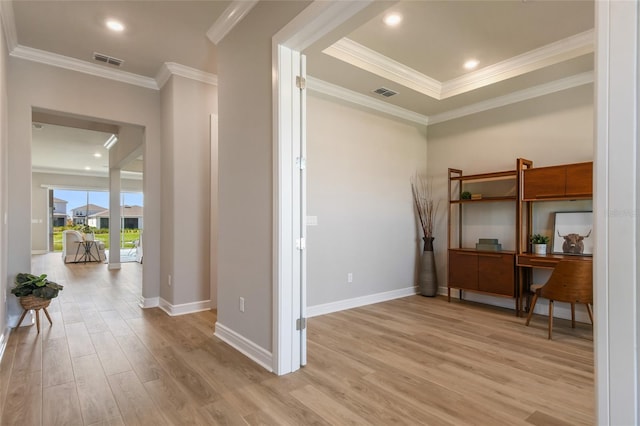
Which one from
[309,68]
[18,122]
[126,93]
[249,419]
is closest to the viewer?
[249,419]

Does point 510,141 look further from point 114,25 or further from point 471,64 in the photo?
point 114,25

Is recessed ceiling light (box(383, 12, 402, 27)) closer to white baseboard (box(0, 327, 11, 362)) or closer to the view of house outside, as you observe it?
white baseboard (box(0, 327, 11, 362))

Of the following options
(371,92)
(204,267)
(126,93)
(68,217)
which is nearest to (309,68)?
(371,92)

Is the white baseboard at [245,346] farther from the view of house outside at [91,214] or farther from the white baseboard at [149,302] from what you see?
the view of house outside at [91,214]

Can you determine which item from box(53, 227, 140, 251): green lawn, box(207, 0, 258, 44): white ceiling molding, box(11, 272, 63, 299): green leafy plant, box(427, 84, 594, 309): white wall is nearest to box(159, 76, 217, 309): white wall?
box(207, 0, 258, 44): white ceiling molding

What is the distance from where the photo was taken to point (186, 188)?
391cm

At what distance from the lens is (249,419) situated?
1807mm

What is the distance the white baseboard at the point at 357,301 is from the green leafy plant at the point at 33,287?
8.57 ft

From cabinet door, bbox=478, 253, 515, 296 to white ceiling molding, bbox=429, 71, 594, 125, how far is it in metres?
2.04

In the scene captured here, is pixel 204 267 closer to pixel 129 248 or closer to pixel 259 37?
pixel 259 37

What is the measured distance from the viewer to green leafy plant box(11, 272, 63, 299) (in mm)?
3129

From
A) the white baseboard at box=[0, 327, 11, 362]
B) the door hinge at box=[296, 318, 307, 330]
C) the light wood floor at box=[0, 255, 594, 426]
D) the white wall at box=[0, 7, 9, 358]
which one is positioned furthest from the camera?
the white wall at box=[0, 7, 9, 358]

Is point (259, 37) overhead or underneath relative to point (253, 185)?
overhead

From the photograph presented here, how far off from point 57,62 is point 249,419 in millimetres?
4123
